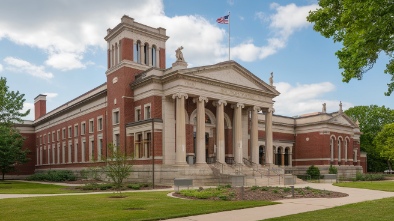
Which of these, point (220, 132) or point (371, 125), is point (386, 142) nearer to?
point (371, 125)

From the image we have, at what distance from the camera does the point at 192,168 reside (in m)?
37.0

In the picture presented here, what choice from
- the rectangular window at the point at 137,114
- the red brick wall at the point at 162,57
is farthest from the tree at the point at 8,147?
the red brick wall at the point at 162,57

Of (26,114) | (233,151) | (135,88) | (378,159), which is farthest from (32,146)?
(378,159)

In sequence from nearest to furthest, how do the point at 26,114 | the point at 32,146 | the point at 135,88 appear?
the point at 135,88 < the point at 26,114 < the point at 32,146

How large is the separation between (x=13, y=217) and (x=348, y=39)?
1332cm

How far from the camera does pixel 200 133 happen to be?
38.7m

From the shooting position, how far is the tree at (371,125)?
79.9m

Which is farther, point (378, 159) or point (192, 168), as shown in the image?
point (378, 159)

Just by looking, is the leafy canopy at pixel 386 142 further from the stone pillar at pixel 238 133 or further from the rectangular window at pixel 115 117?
the rectangular window at pixel 115 117

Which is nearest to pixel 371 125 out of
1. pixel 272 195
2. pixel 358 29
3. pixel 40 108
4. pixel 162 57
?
pixel 162 57

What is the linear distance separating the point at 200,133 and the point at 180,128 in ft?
7.45

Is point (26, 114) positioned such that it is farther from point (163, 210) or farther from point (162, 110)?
point (163, 210)

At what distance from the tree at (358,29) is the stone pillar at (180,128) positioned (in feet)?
78.9

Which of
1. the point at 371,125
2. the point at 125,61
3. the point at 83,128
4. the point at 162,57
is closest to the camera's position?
the point at 125,61
